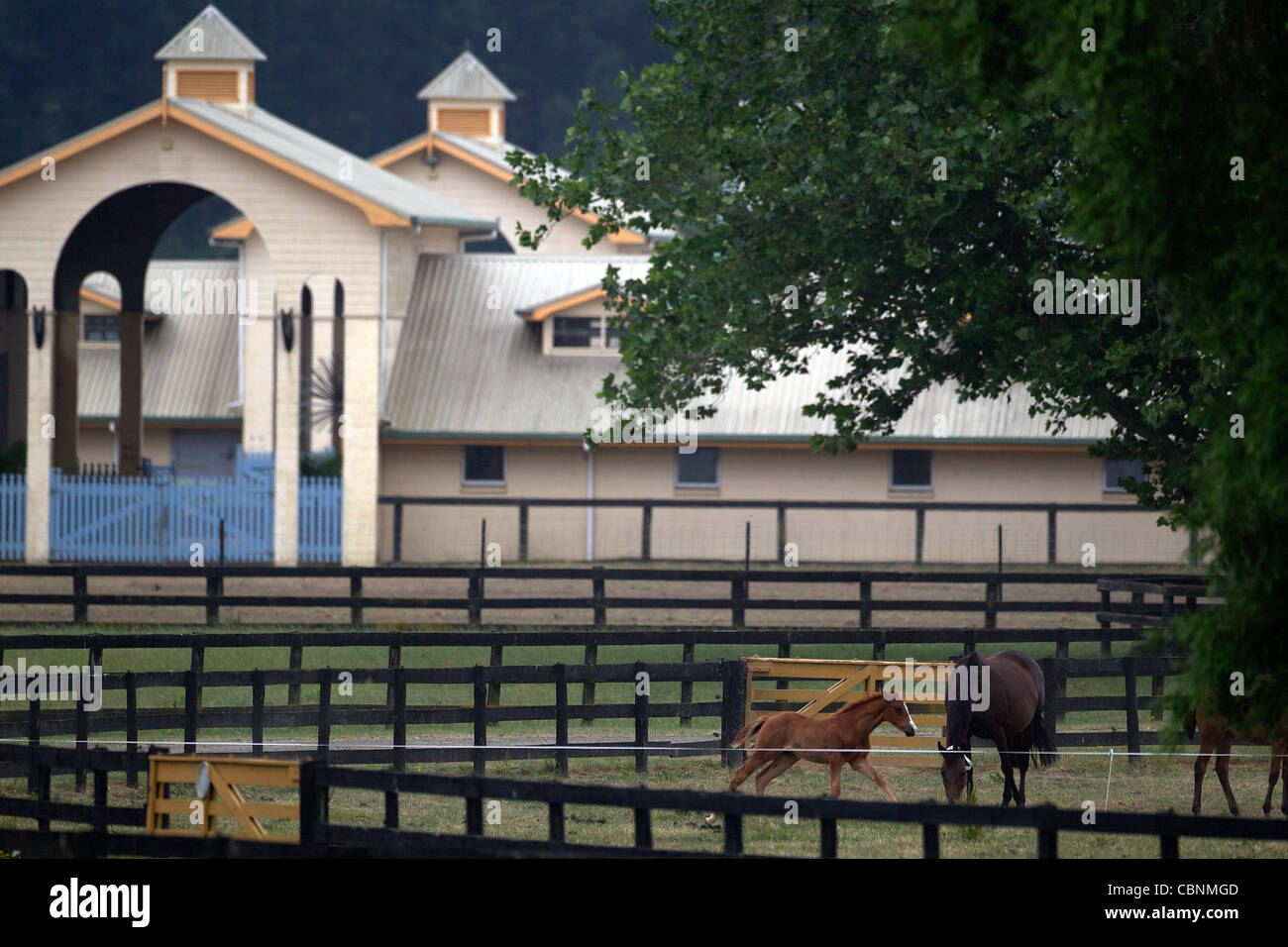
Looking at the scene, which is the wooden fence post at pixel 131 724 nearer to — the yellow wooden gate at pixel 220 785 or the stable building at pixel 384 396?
the yellow wooden gate at pixel 220 785

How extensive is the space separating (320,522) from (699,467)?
10.2 meters

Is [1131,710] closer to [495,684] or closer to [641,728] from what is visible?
[641,728]

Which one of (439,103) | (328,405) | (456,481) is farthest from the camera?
(439,103)

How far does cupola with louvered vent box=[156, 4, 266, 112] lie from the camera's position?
41750 mm

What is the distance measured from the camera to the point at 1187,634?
793 centimetres

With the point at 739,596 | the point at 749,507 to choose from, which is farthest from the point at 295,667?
the point at 749,507

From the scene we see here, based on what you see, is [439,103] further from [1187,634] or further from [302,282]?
[1187,634]

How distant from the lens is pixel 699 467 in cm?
3947

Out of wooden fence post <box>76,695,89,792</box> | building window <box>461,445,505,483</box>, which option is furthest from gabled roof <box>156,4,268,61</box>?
wooden fence post <box>76,695,89,792</box>

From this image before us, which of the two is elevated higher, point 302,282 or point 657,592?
point 302,282

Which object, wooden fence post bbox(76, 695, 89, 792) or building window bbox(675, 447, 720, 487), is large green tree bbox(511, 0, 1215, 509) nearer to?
wooden fence post bbox(76, 695, 89, 792)

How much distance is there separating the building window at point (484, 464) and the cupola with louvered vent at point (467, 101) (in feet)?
75.7
